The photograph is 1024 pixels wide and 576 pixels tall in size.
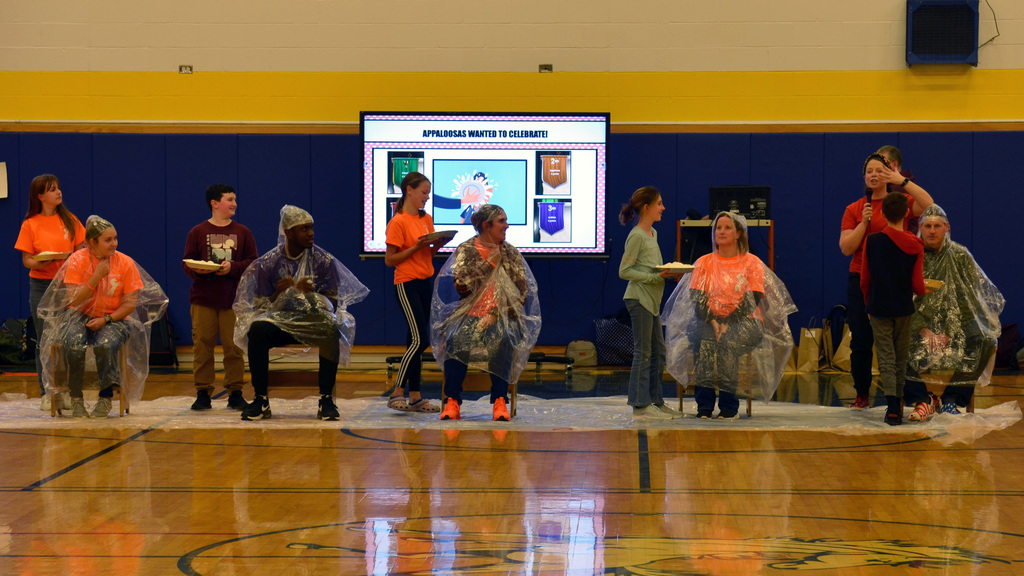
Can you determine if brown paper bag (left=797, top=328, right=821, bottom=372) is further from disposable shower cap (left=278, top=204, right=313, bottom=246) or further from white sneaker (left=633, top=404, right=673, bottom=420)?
disposable shower cap (left=278, top=204, right=313, bottom=246)

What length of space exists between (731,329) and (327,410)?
2.22m

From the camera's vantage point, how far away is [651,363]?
19.7 feet

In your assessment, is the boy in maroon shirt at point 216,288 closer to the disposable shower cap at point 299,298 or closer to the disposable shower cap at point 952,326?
the disposable shower cap at point 299,298

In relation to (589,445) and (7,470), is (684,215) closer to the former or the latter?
(589,445)

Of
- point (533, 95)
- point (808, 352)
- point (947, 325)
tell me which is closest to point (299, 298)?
point (533, 95)

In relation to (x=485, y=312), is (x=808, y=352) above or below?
below

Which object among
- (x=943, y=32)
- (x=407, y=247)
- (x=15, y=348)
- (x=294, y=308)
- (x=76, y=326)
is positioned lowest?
(x=15, y=348)

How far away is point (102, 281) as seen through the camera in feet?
19.4

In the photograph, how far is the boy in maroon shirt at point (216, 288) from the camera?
6.12m

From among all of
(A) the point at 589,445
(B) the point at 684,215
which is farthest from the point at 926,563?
(B) the point at 684,215

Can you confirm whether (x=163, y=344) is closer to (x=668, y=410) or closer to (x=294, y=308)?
(x=294, y=308)

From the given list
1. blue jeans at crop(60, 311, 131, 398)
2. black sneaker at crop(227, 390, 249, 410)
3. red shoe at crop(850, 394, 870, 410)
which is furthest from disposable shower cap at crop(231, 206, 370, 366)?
red shoe at crop(850, 394, 870, 410)

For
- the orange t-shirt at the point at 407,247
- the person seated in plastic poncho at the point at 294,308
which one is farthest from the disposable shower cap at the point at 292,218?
the orange t-shirt at the point at 407,247

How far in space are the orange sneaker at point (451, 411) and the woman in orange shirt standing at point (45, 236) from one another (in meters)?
2.29
